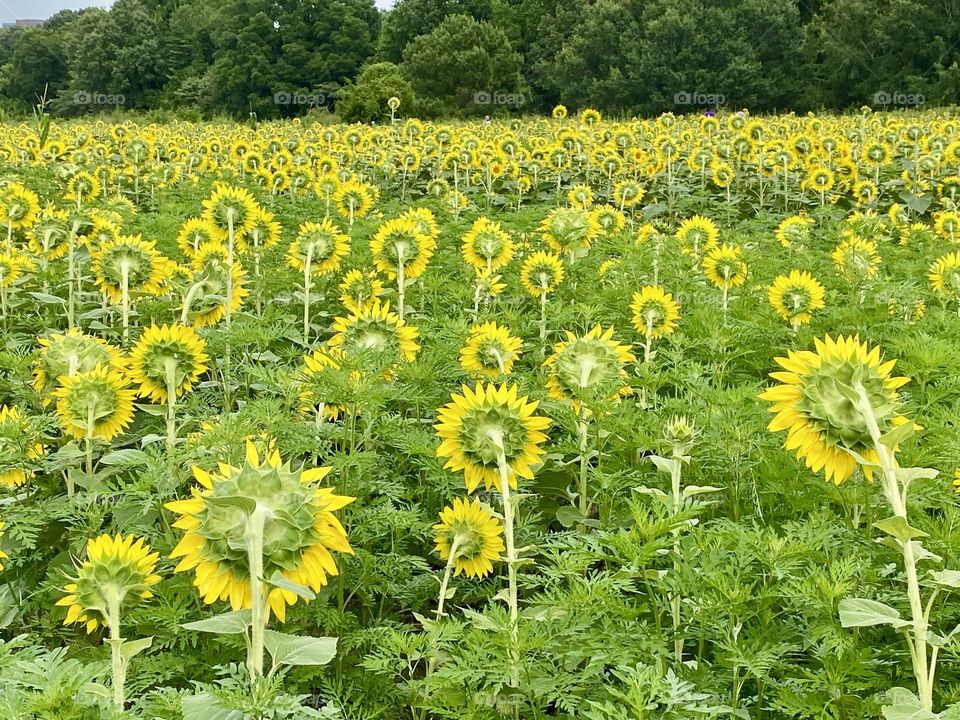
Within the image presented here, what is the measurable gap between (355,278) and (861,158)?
20.1 feet

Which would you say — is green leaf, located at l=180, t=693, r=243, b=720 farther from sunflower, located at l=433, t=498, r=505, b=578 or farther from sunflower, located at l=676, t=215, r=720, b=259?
sunflower, located at l=676, t=215, r=720, b=259

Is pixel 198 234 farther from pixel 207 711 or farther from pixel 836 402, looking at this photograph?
pixel 836 402

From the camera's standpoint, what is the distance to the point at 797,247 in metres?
4.53

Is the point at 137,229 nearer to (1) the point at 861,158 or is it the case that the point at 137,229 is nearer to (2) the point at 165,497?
(2) the point at 165,497

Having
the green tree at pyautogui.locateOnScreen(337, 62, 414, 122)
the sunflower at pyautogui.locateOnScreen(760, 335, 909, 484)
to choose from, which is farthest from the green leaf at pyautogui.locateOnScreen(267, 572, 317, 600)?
the green tree at pyautogui.locateOnScreen(337, 62, 414, 122)

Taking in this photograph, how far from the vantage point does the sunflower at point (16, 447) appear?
1902 mm

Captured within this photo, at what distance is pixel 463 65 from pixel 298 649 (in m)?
33.3

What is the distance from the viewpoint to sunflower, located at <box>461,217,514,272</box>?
368cm

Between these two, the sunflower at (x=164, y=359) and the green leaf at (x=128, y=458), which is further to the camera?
the sunflower at (x=164, y=359)

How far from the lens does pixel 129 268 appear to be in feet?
10.3

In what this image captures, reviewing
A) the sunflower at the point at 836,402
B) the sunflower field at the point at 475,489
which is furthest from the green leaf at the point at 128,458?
the sunflower at the point at 836,402

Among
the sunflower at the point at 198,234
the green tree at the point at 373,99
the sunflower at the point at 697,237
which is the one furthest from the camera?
the green tree at the point at 373,99

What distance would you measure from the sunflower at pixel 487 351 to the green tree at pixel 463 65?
3126 cm

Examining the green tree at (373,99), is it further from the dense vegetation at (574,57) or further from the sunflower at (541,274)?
the sunflower at (541,274)
